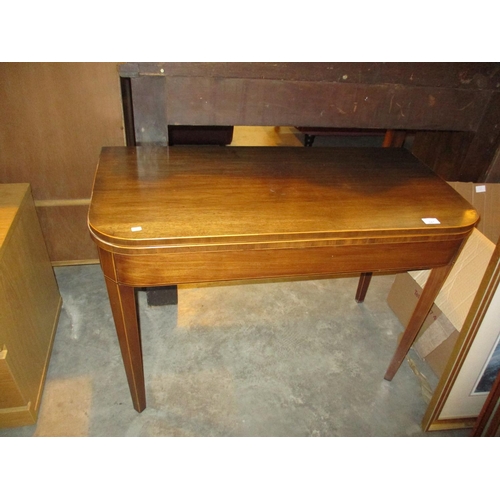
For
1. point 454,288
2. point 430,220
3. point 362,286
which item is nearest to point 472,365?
point 454,288

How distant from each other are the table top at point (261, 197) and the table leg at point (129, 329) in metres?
0.19

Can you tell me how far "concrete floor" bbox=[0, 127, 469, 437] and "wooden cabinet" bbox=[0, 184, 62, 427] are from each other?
8cm

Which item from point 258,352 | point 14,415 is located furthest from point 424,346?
point 14,415

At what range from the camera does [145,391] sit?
1.55 meters

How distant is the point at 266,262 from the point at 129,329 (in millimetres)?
459

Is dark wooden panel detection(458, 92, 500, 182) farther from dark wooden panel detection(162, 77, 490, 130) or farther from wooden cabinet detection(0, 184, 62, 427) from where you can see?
wooden cabinet detection(0, 184, 62, 427)

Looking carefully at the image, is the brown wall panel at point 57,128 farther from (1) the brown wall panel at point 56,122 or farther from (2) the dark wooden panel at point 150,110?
(2) the dark wooden panel at point 150,110

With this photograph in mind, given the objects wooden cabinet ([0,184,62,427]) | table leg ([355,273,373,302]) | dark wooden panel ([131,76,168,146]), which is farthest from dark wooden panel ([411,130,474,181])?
wooden cabinet ([0,184,62,427])

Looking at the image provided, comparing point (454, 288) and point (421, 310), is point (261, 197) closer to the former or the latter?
point (421, 310)

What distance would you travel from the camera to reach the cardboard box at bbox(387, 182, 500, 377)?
5.08 feet

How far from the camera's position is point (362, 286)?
1.95m

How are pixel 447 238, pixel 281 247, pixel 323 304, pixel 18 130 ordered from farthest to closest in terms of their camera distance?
1. pixel 323 304
2. pixel 18 130
3. pixel 447 238
4. pixel 281 247
